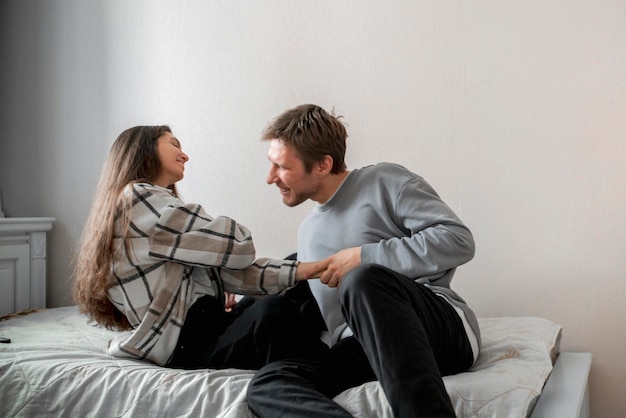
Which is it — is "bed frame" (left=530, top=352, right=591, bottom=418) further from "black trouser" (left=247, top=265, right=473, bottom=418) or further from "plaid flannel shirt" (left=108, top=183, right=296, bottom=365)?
"plaid flannel shirt" (left=108, top=183, right=296, bottom=365)

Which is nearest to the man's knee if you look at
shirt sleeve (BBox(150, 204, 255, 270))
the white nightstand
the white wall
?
shirt sleeve (BBox(150, 204, 255, 270))

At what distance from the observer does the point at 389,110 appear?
2.17 meters

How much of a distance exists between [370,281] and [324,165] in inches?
21.2

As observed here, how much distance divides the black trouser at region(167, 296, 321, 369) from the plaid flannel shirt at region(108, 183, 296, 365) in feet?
0.11

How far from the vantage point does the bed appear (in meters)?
1.19

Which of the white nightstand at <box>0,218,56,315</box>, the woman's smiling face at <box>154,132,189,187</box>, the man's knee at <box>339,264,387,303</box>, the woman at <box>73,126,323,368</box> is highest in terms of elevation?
the woman's smiling face at <box>154,132,189,187</box>

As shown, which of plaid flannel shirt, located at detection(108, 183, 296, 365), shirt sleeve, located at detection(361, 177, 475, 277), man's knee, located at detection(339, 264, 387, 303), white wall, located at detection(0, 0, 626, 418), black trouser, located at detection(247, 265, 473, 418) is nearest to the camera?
black trouser, located at detection(247, 265, 473, 418)

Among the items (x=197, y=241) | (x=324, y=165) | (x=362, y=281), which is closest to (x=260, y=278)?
(x=197, y=241)

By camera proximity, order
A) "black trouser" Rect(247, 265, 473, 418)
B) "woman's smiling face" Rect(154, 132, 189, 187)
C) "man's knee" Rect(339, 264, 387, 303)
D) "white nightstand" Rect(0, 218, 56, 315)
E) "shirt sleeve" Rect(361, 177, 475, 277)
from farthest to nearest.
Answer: "white nightstand" Rect(0, 218, 56, 315)
"woman's smiling face" Rect(154, 132, 189, 187)
"shirt sleeve" Rect(361, 177, 475, 277)
"man's knee" Rect(339, 264, 387, 303)
"black trouser" Rect(247, 265, 473, 418)

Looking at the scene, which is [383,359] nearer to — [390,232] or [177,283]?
[390,232]

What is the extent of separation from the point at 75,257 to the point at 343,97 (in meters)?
1.19

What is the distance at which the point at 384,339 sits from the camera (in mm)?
1070

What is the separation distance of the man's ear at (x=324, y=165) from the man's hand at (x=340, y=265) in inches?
8.9

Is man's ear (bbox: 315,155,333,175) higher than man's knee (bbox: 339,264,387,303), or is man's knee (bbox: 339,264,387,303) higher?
man's ear (bbox: 315,155,333,175)
